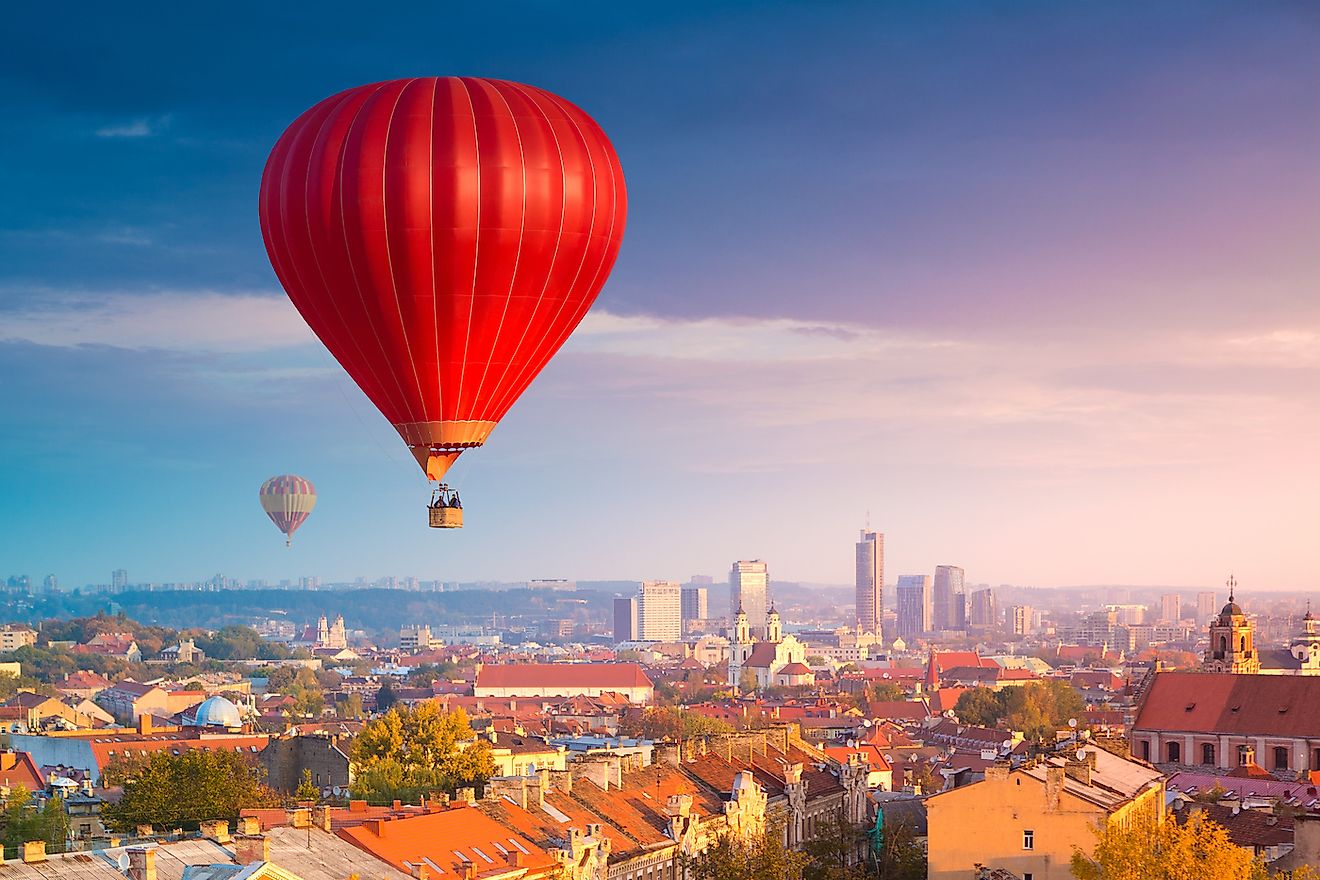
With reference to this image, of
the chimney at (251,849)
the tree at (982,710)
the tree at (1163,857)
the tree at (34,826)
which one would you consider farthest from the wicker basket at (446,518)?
the tree at (982,710)

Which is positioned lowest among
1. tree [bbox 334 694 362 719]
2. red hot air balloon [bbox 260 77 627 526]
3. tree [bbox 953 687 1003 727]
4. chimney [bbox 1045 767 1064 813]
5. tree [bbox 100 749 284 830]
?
tree [bbox 334 694 362 719]

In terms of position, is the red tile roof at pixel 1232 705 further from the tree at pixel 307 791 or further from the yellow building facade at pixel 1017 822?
the yellow building facade at pixel 1017 822

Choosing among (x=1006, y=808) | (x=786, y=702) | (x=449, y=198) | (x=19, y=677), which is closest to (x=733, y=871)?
(x=1006, y=808)

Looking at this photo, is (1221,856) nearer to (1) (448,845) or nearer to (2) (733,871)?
(2) (733,871)

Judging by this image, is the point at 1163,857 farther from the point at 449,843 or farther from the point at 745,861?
the point at 449,843

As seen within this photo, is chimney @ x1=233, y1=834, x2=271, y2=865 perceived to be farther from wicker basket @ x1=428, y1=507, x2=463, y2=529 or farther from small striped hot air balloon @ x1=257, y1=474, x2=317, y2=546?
small striped hot air balloon @ x1=257, y1=474, x2=317, y2=546

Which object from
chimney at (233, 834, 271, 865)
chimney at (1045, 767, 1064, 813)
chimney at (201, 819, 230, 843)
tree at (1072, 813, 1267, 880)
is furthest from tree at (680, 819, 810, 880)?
chimney at (201, 819, 230, 843)

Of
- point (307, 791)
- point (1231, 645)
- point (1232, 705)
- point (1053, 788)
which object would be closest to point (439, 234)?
point (1053, 788)
